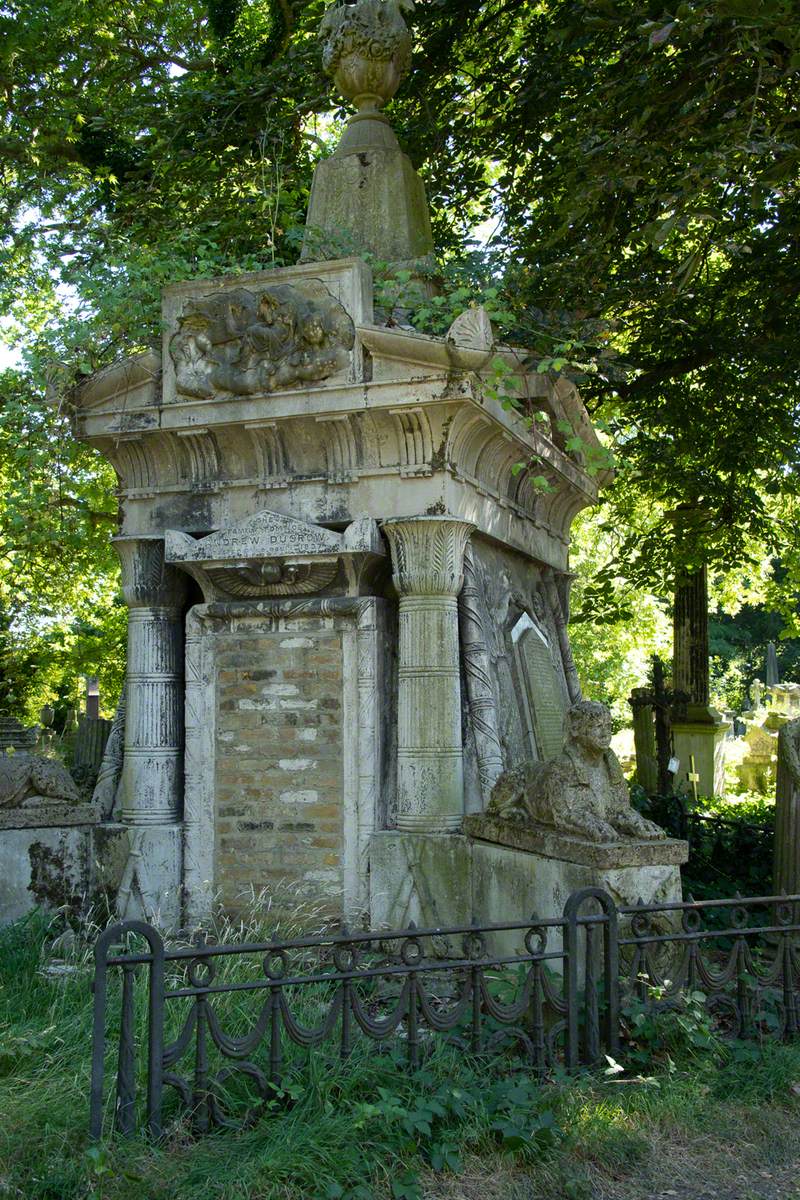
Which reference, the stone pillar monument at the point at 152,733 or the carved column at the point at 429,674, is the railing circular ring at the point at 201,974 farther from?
the stone pillar monument at the point at 152,733

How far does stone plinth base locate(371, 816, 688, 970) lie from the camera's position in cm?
561

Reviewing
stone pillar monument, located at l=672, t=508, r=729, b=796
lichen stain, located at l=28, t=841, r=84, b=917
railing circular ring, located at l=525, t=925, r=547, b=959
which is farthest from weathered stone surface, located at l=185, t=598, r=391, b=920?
stone pillar monument, located at l=672, t=508, r=729, b=796

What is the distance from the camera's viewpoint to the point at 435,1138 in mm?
4152

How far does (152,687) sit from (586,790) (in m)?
3.11

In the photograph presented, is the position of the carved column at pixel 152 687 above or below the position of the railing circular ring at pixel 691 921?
above

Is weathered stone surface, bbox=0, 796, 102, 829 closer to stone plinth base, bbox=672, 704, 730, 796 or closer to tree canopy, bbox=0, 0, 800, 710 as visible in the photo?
tree canopy, bbox=0, 0, 800, 710

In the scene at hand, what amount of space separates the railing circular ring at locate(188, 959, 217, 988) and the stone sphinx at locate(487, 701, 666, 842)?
2.22 m

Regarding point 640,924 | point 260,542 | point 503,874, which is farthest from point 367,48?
point 640,924

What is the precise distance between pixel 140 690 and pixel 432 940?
2522 mm

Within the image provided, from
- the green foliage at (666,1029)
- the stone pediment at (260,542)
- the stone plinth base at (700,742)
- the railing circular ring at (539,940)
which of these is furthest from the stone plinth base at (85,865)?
the stone plinth base at (700,742)

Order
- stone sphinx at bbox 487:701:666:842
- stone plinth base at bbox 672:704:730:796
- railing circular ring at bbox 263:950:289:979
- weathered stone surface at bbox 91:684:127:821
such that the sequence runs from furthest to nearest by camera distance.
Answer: stone plinth base at bbox 672:704:730:796 < weathered stone surface at bbox 91:684:127:821 < stone sphinx at bbox 487:701:666:842 < railing circular ring at bbox 263:950:289:979

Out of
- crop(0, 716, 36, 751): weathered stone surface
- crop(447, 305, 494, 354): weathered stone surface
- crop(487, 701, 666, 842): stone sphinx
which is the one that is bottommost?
Result: crop(487, 701, 666, 842): stone sphinx

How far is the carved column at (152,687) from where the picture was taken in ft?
24.6

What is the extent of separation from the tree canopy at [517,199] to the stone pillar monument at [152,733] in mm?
881
